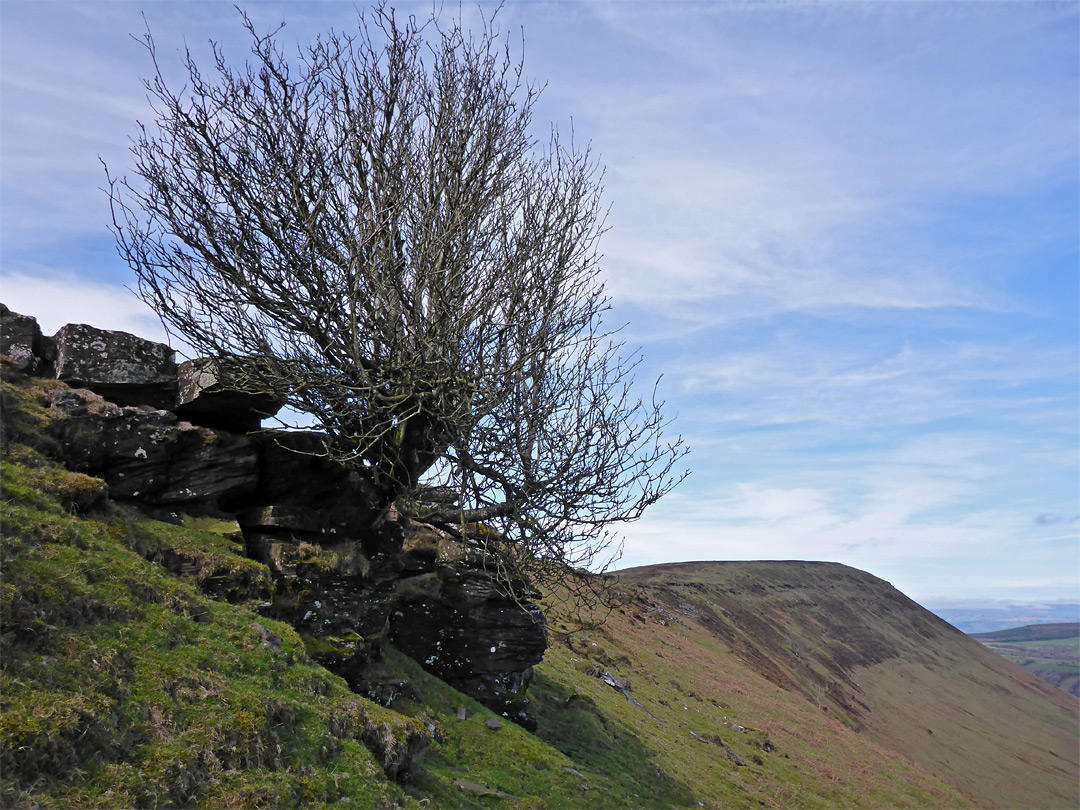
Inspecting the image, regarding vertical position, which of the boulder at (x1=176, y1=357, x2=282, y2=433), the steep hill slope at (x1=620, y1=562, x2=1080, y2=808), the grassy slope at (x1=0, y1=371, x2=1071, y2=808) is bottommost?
the steep hill slope at (x1=620, y1=562, x2=1080, y2=808)

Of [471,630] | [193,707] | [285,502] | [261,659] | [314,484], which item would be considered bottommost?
[193,707]

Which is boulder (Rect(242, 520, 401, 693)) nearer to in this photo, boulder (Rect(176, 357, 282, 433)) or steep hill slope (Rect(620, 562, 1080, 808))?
boulder (Rect(176, 357, 282, 433))

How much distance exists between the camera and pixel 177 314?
54.5ft

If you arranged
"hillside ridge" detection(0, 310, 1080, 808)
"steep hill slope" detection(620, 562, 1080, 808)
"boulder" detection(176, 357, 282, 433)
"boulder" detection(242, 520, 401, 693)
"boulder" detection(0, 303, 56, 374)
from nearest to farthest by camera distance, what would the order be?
"hillside ridge" detection(0, 310, 1080, 808) → "boulder" detection(0, 303, 56, 374) → "boulder" detection(242, 520, 401, 693) → "boulder" detection(176, 357, 282, 433) → "steep hill slope" detection(620, 562, 1080, 808)

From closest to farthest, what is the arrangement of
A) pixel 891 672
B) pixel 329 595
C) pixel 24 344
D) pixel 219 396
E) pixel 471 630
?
pixel 24 344
pixel 329 595
pixel 219 396
pixel 471 630
pixel 891 672

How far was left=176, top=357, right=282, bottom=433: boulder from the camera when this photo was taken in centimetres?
1659

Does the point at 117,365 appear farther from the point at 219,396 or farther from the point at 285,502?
the point at 285,502

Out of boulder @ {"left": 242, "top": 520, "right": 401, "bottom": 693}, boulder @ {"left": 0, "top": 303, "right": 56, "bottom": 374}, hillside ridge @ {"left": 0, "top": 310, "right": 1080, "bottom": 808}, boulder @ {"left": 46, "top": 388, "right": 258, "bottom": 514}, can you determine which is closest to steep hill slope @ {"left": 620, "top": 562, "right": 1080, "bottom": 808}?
hillside ridge @ {"left": 0, "top": 310, "right": 1080, "bottom": 808}

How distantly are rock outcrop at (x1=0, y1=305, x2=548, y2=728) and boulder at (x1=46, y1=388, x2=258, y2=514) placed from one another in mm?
29

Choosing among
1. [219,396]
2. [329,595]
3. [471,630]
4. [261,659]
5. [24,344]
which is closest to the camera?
[261,659]

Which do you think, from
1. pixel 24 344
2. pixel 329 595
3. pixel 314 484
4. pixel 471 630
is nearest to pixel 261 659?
pixel 329 595

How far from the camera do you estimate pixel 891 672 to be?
92938 millimetres

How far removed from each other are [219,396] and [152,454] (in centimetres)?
Answer: 238

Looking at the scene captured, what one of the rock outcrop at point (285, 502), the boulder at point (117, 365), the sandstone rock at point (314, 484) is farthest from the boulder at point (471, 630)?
the boulder at point (117, 365)
